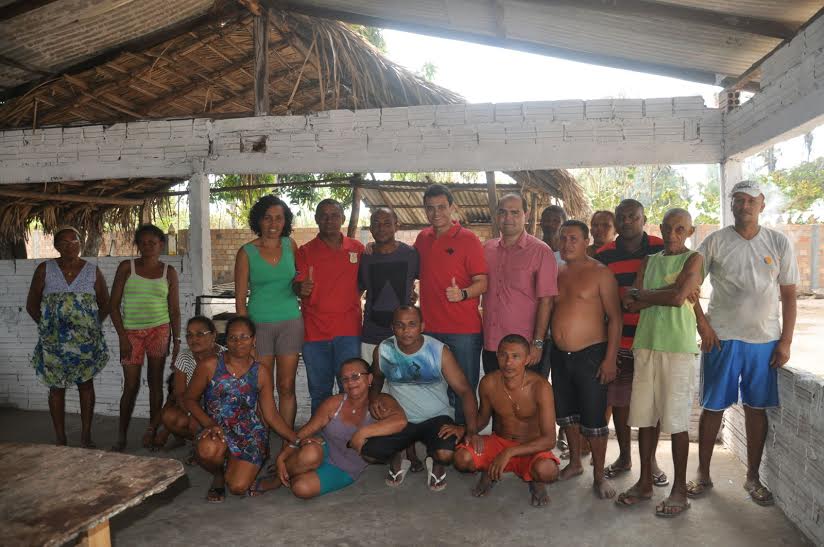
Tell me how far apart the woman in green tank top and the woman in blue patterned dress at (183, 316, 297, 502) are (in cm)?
21

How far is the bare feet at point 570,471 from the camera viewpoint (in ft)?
11.8

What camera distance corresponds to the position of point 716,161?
15.0 feet

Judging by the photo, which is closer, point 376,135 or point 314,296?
point 314,296

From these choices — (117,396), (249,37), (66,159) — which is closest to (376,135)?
(249,37)

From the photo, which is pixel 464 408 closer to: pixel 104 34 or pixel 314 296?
pixel 314 296

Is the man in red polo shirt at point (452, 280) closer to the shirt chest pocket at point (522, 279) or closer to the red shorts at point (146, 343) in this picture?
the shirt chest pocket at point (522, 279)

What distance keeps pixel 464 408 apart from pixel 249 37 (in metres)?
4.20

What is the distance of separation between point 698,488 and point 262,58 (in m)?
4.60

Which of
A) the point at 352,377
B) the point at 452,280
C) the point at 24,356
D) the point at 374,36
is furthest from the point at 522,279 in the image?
the point at 374,36

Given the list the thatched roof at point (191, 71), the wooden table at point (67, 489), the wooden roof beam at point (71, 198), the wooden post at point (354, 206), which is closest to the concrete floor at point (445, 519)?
the wooden table at point (67, 489)

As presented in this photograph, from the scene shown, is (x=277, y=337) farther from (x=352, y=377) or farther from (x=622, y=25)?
(x=622, y=25)

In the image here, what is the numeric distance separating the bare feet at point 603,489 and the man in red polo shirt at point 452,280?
88 cm

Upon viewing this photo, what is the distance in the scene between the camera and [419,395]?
3.56 meters

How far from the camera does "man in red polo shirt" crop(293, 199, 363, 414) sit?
148 inches
